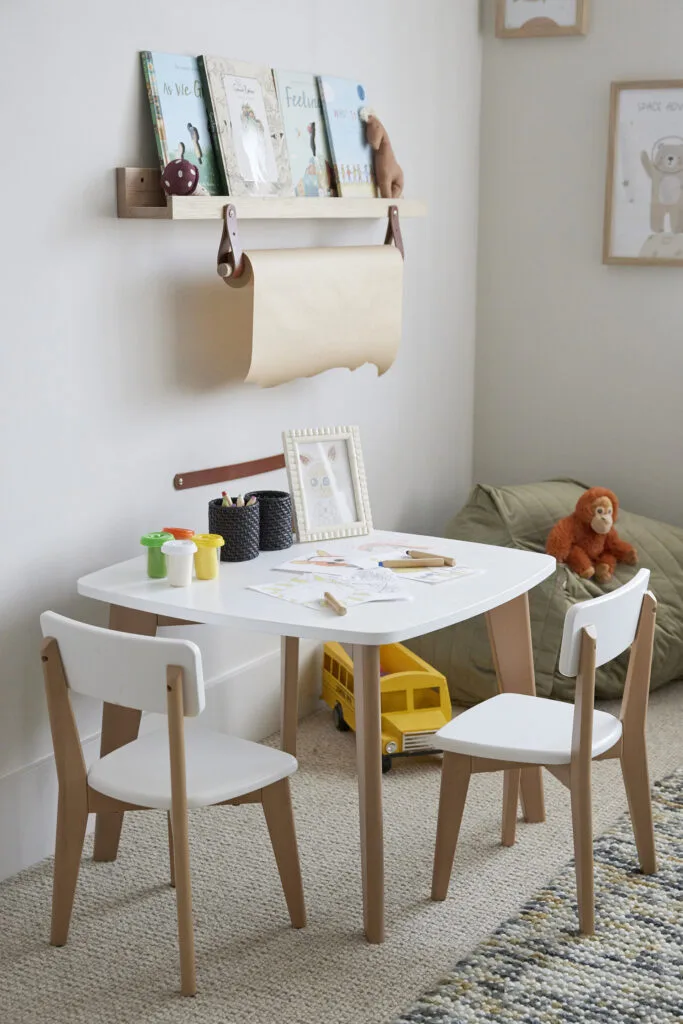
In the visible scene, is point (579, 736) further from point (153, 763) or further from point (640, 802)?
point (153, 763)

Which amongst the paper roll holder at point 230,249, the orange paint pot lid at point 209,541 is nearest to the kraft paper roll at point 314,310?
the paper roll holder at point 230,249

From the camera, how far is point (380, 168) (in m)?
2.95

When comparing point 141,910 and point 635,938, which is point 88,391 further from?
point 635,938

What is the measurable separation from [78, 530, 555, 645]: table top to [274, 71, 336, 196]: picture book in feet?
2.90

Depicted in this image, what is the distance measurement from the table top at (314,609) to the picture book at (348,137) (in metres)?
0.96

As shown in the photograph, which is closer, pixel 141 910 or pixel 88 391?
pixel 141 910

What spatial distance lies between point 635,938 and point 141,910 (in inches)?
33.9

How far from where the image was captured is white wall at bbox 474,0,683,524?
3.41 m

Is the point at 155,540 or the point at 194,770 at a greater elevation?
the point at 155,540

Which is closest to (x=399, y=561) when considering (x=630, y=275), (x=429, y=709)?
(x=429, y=709)

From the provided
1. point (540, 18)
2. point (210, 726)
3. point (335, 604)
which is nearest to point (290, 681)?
point (210, 726)

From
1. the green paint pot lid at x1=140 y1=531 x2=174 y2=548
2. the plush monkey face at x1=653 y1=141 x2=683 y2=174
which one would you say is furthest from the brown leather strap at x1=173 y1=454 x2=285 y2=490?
the plush monkey face at x1=653 y1=141 x2=683 y2=174

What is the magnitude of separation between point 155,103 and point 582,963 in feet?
5.70

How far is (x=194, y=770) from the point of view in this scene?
1.97 m
